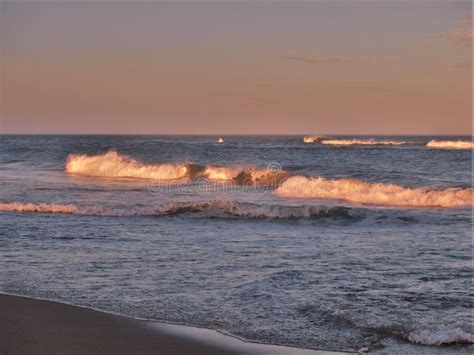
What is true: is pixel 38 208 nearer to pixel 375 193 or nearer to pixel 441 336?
pixel 375 193

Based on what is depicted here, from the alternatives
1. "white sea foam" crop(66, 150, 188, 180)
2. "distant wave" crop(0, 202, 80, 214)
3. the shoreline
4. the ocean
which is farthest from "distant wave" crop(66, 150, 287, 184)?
the shoreline

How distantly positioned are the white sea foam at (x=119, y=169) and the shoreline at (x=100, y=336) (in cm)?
2374

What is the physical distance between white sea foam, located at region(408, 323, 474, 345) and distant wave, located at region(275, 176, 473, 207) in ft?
40.4

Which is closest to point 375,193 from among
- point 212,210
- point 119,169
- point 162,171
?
point 212,210

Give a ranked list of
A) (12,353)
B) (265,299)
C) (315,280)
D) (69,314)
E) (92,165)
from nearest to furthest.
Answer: (12,353) < (69,314) < (265,299) < (315,280) < (92,165)

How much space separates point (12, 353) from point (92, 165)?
2877cm

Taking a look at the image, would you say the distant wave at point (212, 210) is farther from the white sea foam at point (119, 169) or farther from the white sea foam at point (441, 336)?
the white sea foam at point (119, 169)

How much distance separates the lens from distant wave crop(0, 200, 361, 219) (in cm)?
1486

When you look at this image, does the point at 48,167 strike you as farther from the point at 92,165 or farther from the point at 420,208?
the point at 420,208

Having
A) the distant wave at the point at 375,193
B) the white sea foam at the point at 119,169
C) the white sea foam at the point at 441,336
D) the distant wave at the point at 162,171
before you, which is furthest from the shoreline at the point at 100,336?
the white sea foam at the point at 119,169

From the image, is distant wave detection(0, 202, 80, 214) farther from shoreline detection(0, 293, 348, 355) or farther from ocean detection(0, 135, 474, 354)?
shoreline detection(0, 293, 348, 355)

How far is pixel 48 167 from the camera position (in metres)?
34.8

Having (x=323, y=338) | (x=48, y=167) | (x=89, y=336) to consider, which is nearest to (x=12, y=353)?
(x=89, y=336)

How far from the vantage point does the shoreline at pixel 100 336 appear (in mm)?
5148
